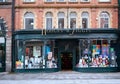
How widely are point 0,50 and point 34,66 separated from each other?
14.1 ft

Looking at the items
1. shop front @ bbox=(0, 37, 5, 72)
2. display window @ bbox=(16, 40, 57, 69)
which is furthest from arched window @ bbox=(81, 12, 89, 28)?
shop front @ bbox=(0, 37, 5, 72)

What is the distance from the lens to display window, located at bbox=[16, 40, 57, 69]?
39.3 metres

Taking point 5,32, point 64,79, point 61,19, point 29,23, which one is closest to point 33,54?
point 29,23

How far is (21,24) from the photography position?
40.2 meters

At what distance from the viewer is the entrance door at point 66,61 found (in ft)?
135

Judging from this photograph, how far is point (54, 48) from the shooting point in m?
40.0

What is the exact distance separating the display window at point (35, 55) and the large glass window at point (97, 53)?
128 inches

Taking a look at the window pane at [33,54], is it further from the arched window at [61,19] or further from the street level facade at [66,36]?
the arched window at [61,19]

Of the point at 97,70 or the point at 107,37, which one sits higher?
the point at 107,37

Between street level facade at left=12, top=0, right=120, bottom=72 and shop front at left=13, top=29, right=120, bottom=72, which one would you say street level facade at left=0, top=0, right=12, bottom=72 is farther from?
shop front at left=13, top=29, right=120, bottom=72

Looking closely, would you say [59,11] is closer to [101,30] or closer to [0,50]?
[101,30]

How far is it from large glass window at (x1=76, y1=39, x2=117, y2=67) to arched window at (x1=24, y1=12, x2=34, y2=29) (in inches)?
228

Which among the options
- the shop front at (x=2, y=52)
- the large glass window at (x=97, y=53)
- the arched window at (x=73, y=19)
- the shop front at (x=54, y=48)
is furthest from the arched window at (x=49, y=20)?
the shop front at (x=2, y=52)

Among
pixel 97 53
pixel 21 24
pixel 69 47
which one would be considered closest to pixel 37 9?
pixel 21 24
